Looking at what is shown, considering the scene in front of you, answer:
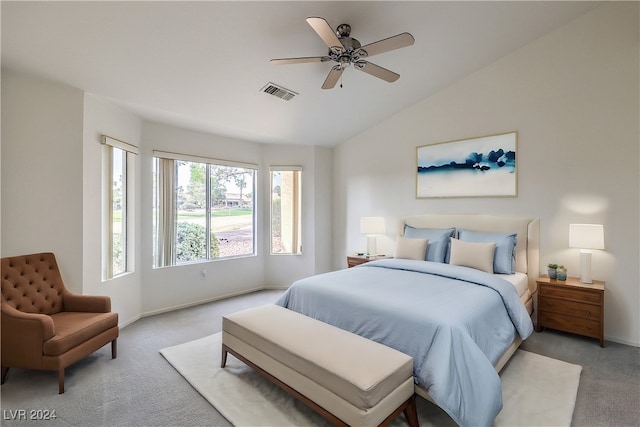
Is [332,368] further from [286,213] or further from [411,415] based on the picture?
[286,213]

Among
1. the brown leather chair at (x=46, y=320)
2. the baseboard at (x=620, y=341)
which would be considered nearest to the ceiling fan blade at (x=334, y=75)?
the brown leather chair at (x=46, y=320)

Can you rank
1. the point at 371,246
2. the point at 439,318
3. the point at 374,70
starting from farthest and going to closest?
1. the point at 371,246
2. the point at 374,70
3. the point at 439,318

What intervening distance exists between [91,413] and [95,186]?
87.7 inches

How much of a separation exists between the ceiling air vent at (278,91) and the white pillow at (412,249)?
7.75 feet

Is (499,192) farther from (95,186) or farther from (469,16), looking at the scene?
(95,186)

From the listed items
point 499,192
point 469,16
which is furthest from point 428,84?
point 499,192

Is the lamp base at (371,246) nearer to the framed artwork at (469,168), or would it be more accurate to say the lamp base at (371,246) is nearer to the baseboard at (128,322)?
the framed artwork at (469,168)

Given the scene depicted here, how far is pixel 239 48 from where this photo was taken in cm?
288

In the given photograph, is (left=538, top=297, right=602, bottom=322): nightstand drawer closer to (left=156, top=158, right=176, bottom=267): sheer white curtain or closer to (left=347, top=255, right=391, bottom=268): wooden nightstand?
(left=347, top=255, right=391, bottom=268): wooden nightstand

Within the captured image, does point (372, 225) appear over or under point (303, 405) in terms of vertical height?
over

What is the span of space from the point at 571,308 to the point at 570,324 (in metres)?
0.17

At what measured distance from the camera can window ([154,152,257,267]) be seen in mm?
4227

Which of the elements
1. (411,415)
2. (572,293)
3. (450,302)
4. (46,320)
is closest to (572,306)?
(572,293)

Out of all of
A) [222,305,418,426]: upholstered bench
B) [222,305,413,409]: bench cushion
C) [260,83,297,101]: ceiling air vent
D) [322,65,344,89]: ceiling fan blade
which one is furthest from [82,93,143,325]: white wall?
[322,65,344,89]: ceiling fan blade
